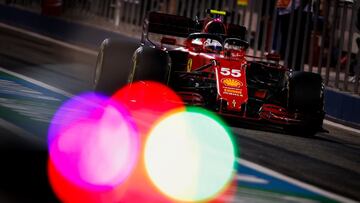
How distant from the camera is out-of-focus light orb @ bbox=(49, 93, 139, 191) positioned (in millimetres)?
7508

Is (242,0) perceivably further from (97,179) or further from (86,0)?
(97,179)

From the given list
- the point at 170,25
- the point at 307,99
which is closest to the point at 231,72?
the point at 307,99

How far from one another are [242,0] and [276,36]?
6.48 feet

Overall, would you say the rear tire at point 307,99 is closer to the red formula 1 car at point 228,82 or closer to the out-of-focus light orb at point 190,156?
the red formula 1 car at point 228,82

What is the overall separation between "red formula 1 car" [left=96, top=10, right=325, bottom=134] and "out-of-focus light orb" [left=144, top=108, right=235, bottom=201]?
0.30 meters

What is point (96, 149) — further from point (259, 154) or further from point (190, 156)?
Answer: point (259, 154)

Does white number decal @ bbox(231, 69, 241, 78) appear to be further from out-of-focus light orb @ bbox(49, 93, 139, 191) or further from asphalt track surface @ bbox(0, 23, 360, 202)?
out-of-focus light orb @ bbox(49, 93, 139, 191)

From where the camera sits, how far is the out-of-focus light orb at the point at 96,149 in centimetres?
751

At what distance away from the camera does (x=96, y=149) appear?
859 centimetres

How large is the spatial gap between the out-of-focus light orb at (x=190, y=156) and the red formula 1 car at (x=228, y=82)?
0.30 metres

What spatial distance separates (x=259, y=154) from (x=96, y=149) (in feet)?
6.18

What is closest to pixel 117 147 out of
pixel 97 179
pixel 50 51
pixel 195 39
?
pixel 97 179

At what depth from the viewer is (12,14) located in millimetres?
26344

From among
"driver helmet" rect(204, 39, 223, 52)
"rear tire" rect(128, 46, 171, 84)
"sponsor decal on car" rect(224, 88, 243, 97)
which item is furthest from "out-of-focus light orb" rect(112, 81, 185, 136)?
"driver helmet" rect(204, 39, 223, 52)
